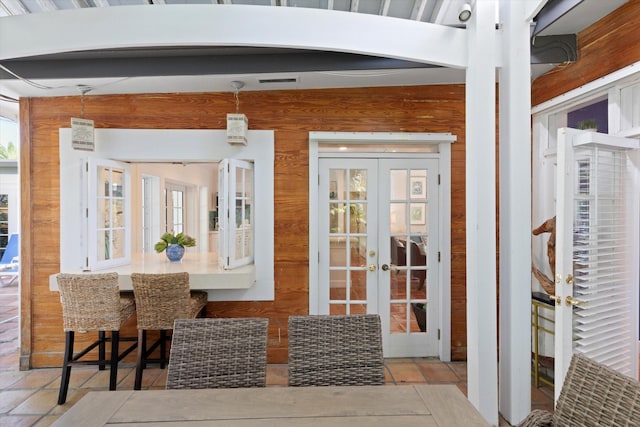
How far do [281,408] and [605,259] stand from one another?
2.28 meters

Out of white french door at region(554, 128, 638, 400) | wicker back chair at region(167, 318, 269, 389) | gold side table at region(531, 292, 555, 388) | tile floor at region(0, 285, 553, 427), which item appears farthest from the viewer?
gold side table at region(531, 292, 555, 388)

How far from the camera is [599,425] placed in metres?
1.27

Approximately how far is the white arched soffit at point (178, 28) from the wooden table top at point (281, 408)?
1.95m

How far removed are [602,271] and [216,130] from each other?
3259 mm

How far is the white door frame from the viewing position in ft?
11.3

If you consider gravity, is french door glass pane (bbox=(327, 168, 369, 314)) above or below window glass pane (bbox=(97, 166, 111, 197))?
below

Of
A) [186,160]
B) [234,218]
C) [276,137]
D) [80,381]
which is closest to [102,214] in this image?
[186,160]

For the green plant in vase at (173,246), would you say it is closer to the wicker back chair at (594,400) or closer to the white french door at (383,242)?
the white french door at (383,242)

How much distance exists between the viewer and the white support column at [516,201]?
236 cm

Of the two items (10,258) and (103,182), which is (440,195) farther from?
(10,258)

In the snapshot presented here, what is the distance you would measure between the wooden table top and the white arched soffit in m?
1.95

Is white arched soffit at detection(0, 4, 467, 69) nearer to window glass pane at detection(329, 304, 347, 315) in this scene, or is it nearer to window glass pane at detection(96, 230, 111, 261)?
window glass pane at detection(96, 230, 111, 261)

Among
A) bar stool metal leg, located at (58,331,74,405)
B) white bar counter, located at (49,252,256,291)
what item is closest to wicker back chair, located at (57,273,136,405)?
bar stool metal leg, located at (58,331,74,405)

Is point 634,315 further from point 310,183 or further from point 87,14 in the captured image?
point 87,14
